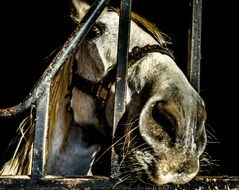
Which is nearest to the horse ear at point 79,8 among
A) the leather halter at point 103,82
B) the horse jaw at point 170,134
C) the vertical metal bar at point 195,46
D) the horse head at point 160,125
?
the leather halter at point 103,82

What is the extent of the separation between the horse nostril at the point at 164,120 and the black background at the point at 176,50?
1871 mm

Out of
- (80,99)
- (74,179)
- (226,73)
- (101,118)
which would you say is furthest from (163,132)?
(226,73)

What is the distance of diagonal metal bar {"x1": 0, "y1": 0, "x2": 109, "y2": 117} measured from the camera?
1.36 m

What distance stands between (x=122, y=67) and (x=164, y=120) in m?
0.28

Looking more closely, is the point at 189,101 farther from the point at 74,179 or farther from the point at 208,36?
the point at 208,36

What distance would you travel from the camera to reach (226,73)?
3498 mm

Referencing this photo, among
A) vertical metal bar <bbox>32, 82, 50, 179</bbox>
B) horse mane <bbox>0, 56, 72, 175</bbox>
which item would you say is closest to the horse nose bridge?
vertical metal bar <bbox>32, 82, 50, 179</bbox>

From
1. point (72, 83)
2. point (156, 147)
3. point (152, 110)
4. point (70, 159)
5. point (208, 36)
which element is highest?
point (208, 36)

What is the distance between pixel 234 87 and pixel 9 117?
263 centimetres

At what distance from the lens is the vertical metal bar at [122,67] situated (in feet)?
4.83

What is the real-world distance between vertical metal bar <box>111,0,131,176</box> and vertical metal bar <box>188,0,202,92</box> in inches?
16.0

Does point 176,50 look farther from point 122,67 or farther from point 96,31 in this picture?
point 122,67

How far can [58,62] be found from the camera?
1.42m

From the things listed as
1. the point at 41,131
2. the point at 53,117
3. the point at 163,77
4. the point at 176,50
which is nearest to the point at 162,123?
the point at 163,77
